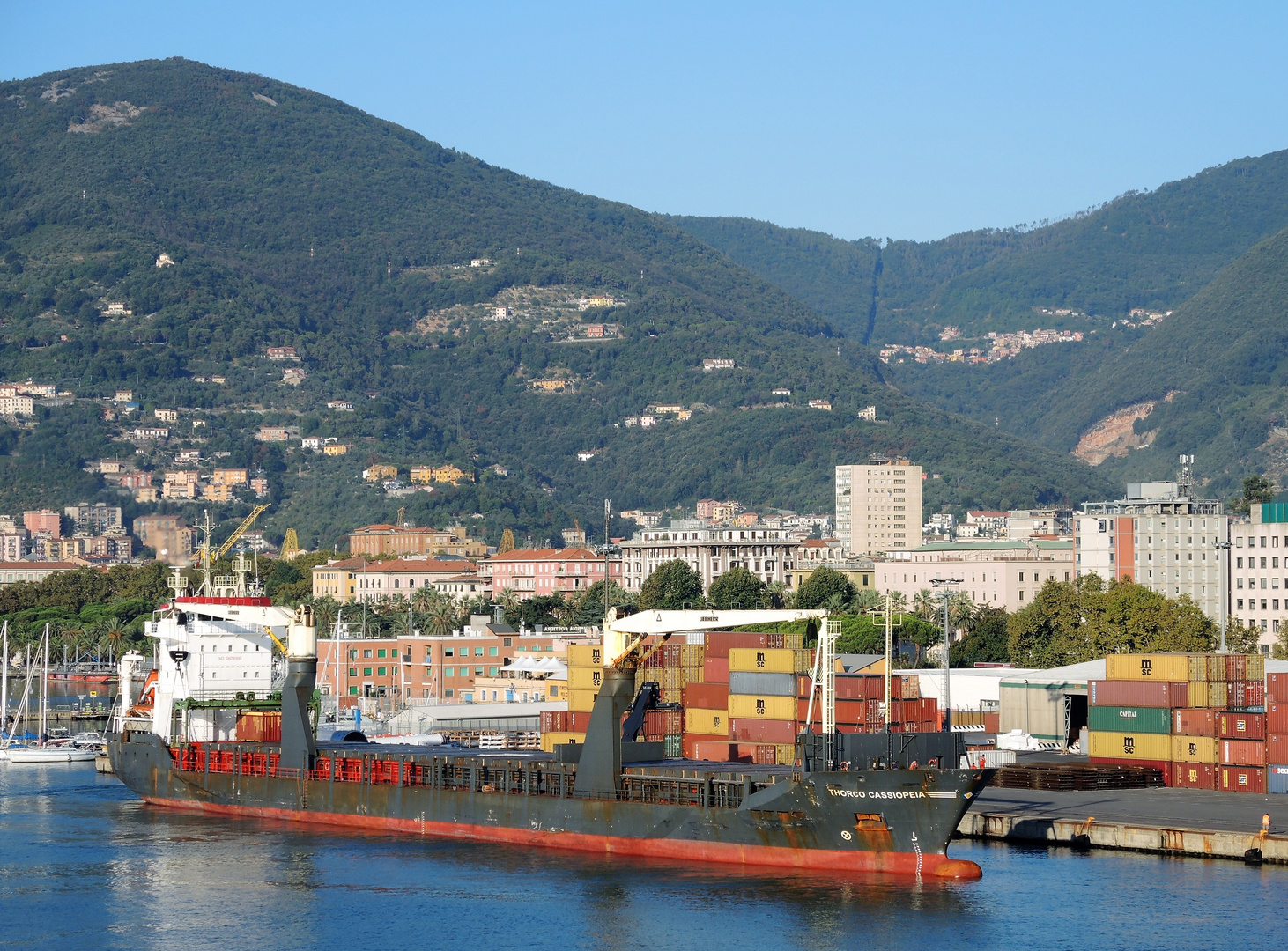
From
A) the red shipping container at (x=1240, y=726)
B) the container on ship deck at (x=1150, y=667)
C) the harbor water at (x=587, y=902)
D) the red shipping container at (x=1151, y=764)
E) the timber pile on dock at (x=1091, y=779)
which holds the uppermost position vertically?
the container on ship deck at (x=1150, y=667)

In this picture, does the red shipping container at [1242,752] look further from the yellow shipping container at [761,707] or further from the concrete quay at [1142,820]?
the yellow shipping container at [761,707]

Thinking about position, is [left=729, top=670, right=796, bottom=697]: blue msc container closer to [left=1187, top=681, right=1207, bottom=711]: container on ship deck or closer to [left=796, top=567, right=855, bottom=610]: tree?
[left=1187, top=681, right=1207, bottom=711]: container on ship deck

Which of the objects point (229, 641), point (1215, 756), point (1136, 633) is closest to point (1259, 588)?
point (1136, 633)

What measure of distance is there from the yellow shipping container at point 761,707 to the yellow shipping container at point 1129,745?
13.1 m

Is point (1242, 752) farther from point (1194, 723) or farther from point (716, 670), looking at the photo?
point (716, 670)

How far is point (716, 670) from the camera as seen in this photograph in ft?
283

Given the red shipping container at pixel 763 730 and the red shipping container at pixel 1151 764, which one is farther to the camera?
the red shipping container at pixel 763 730

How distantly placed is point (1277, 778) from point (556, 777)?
94.3 feet

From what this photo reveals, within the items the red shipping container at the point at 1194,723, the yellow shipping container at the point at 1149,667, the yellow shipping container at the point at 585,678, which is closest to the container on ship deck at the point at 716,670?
the yellow shipping container at the point at 585,678

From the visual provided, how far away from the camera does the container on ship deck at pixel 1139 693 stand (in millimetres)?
78000

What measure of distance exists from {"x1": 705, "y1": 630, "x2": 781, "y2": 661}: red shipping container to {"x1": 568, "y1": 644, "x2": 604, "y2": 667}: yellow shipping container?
718 cm

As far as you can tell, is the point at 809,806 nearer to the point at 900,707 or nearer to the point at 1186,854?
the point at 1186,854

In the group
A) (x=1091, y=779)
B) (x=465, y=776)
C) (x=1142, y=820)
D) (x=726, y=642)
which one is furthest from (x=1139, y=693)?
(x=465, y=776)

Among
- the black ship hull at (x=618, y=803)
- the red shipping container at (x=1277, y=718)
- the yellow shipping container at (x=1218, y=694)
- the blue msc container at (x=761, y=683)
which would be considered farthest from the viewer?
the blue msc container at (x=761, y=683)
